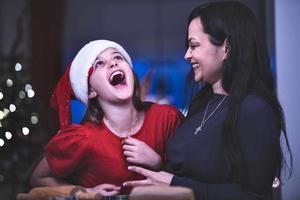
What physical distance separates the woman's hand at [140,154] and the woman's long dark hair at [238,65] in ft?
1.15

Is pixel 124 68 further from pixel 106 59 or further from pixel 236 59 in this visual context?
pixel 236 59

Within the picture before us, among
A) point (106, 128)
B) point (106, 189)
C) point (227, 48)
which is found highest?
point (227, 48)

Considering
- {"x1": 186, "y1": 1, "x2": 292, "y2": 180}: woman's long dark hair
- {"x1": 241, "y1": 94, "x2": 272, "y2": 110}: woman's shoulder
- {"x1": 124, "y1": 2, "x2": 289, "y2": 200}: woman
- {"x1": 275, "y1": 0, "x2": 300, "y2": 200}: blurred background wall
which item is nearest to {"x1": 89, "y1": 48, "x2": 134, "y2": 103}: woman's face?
{"x1": 124, "y1": 2, "x2": 289, "y2": 200}: woman

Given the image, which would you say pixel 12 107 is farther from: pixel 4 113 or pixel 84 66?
pixel 84 66

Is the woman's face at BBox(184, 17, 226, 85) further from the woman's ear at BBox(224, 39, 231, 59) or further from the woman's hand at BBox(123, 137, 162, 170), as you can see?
the woman's hand at BBox(123, 137, 162, 170)

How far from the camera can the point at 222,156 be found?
2004 millimetres

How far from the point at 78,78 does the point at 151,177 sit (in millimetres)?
522

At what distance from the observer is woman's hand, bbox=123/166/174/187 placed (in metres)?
2.08

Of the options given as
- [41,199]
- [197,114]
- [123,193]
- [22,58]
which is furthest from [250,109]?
[22,58]

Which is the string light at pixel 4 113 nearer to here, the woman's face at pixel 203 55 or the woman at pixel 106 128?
the woman at pixel 106 128

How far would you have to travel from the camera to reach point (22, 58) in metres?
2.82

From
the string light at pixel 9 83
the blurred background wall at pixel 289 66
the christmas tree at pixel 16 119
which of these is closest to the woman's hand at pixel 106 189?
the christmas tree at pixel 16 119

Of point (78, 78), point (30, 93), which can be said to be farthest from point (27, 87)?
point (78, 78)

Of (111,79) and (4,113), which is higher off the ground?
(111,79)
